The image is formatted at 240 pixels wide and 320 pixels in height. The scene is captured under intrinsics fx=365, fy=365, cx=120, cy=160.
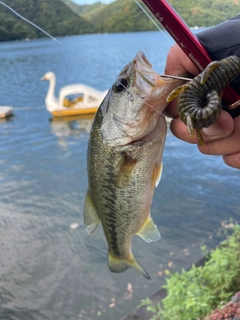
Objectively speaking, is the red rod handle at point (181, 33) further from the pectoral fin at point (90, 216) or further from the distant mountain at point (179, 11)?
the pectoral fin at point (90, 216)

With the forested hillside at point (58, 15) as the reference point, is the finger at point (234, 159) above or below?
below

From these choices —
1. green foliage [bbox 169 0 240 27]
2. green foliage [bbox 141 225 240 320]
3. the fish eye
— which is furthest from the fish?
green foliage [bbox 141 225 240 320]

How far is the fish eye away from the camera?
178 cm

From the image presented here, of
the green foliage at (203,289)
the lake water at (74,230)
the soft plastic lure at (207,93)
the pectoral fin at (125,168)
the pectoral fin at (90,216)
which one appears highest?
the soft plastic lure at (207,93)

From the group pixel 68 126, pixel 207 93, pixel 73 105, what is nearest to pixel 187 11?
pixel 207 93

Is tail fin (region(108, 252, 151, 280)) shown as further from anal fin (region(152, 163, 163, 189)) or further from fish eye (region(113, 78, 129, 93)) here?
fish eye (region(113, 78, 129, 93))

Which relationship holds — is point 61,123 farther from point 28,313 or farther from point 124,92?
point 124,92

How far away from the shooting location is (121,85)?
5.92ft

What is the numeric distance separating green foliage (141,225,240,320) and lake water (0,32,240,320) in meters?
1.64

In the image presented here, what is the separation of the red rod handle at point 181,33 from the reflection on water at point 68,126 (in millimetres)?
11800

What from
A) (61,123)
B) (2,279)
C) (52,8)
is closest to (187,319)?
(52,8)

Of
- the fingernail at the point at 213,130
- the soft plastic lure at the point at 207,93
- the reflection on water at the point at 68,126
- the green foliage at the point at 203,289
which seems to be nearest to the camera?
the soft plastic lure at the point at 207,93

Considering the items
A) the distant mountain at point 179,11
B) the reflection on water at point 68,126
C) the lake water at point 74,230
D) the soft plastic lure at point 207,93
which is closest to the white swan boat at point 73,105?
the reflection on water at point 68,126

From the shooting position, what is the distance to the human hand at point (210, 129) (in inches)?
67.3
